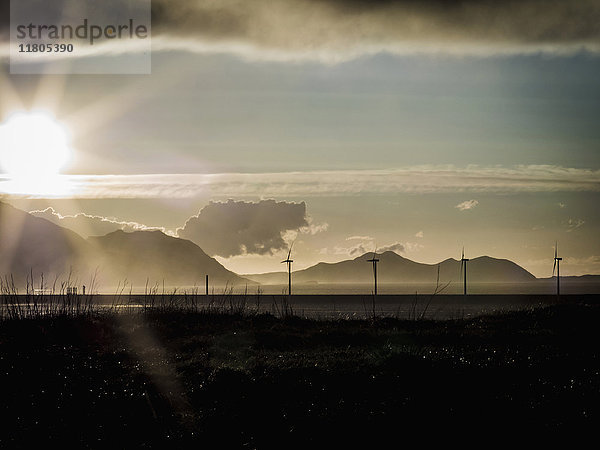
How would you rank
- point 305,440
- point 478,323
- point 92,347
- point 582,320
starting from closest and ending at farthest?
point 305,440 → point 92,347 → point 582,320 → point 478,323

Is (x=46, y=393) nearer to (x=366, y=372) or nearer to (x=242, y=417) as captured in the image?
(x=242, y=417)

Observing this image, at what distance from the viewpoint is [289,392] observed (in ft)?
64.3

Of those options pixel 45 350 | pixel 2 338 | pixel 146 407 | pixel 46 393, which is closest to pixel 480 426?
pixel 146 407

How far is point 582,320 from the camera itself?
3738cm

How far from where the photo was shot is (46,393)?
68.3 ft

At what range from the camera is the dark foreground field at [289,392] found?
1722cm

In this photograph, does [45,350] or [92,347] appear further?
[92,347]

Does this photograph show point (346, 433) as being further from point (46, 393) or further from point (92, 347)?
point (92, 347)

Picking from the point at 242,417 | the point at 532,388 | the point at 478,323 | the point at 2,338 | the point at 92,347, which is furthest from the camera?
the point at 478,323

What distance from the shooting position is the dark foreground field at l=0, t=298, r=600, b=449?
678 inches

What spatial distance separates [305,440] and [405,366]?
5.29 meters

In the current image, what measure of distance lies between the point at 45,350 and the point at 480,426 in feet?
49.7

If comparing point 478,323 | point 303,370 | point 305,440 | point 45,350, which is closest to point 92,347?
point 45,350

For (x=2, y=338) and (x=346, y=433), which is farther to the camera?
(x=2, y=338)
